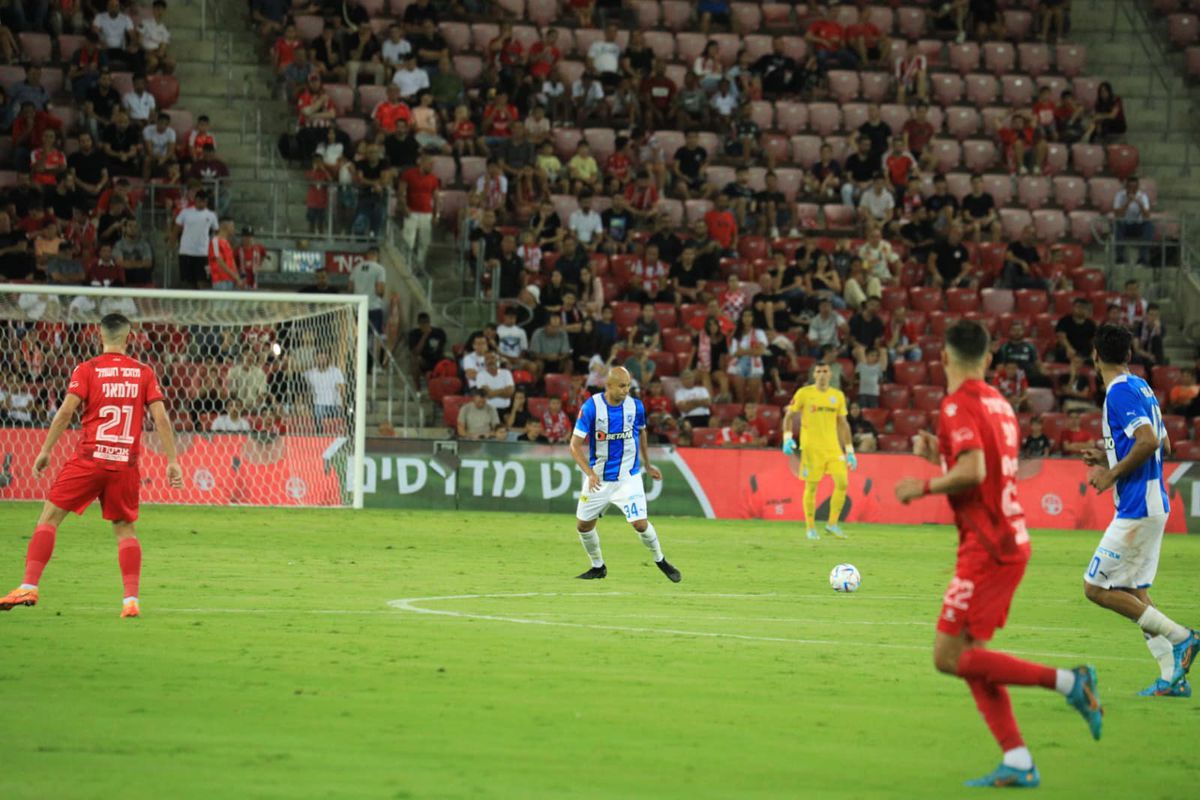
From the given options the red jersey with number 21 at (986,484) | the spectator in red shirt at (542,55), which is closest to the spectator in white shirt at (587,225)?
the spectator in red shirt at (542,55)

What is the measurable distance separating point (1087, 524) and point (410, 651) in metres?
18.3

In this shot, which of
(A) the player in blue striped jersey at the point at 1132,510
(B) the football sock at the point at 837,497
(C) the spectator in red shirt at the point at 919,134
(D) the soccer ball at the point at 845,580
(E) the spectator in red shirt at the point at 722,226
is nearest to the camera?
(A) the player in blue striped jersey at the point at 1132,510

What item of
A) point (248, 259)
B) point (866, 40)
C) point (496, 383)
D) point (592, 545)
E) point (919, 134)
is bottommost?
point (592, 545)

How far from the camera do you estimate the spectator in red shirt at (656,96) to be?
108 feet

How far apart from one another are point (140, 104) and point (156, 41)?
189 cm

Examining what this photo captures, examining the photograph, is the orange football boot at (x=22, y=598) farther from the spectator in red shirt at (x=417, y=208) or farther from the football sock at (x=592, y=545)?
the spectator in red shirt at (x=417, y=208)

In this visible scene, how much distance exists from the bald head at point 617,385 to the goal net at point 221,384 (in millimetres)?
7735

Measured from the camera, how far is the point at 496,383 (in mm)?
27234

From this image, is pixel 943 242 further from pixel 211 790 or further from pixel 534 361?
pixel 211 790

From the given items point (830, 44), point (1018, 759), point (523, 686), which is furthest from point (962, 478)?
point (830, 44)

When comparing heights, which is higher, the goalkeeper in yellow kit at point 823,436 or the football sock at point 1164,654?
the goalkeeper in yellow kit at point 823,436

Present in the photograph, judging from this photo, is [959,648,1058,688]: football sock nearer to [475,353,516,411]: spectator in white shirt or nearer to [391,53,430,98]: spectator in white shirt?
[475,353,516,411]: spectator in white shirt

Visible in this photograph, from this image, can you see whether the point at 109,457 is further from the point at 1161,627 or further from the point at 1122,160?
the point at 1122,160

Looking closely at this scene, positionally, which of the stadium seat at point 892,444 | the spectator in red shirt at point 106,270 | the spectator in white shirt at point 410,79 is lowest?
the stadium seat at point 892,444
